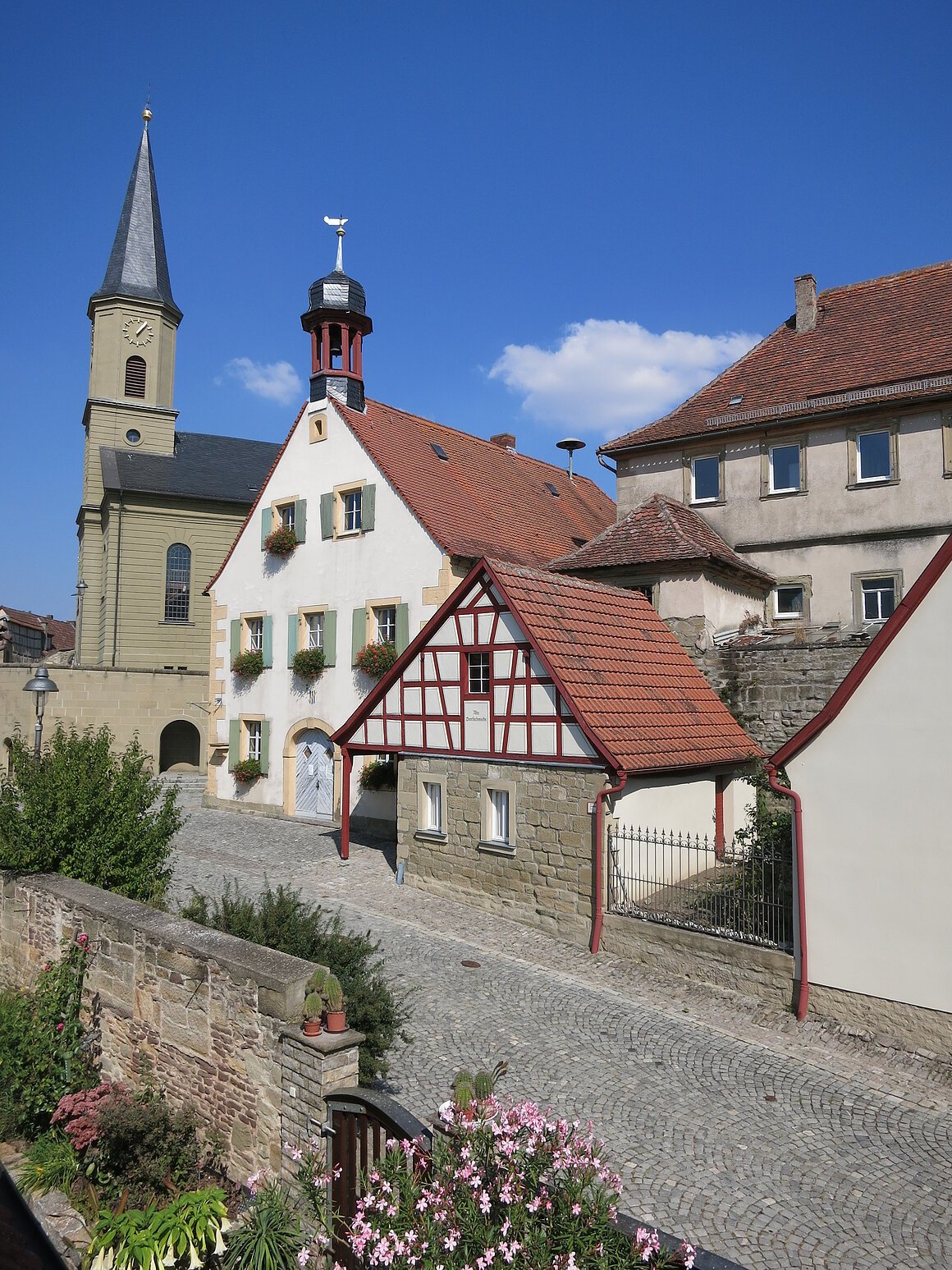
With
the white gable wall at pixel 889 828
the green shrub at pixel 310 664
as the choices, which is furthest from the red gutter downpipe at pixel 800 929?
the green shrub at pixel 310 664

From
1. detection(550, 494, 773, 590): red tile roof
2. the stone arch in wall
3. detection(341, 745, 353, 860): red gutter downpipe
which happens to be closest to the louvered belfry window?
the stone arch in wall

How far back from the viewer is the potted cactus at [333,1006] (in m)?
6.17

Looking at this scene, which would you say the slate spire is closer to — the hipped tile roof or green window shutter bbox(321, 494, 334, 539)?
green window shutter bbox(321, 494, 334, 539)

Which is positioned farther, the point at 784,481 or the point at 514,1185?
the point at 784,481

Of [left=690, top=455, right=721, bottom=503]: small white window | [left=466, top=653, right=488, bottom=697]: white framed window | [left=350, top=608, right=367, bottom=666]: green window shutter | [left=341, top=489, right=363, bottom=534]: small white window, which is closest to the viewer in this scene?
[left=466, top=653, right=488, bottom=697]: white framed window

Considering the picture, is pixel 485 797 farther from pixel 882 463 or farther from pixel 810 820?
pixel 882 463

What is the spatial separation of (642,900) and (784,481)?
1032 cm

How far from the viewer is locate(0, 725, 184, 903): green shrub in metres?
10.2

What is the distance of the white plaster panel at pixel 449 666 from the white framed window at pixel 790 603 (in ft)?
26.2

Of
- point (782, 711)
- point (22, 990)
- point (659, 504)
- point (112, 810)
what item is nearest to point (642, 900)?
point (782, 711)

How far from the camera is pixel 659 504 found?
19516mm

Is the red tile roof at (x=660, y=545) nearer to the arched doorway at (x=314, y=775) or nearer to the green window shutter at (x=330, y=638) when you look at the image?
the green window shutter at (x=330, y=638)

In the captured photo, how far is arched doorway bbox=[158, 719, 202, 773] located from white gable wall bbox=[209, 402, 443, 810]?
8.78m

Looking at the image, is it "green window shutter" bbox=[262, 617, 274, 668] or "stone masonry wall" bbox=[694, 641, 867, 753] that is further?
"green window shutter" bbox=[262, 617, 274, 668]
